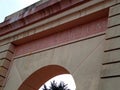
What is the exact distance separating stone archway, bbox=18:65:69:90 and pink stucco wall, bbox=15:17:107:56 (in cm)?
65

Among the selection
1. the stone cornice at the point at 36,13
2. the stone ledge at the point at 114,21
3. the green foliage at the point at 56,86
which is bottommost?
the stone ledge at the point at 114,21

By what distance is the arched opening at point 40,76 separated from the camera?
7.25 m

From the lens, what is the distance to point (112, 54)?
17.6 ft

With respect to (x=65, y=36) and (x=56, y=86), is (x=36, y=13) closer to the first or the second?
(x=65, y=36)

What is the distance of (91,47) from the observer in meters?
6.23

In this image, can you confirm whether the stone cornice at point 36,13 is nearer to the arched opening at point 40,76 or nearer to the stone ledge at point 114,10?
the stone ledge at point 114,10

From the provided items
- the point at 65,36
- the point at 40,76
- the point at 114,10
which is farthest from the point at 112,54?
the point at 40,76

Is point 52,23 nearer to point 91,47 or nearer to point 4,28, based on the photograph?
point 91,47

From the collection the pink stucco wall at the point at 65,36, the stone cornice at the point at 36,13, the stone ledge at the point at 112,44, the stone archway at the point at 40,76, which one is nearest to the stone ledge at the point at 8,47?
the pink stucco wall at the point at 65,36

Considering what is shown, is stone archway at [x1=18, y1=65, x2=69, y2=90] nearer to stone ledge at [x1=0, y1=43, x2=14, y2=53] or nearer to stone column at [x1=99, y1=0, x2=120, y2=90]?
stone ledge at [x1=0, y1=43, x2=14, y2=53]

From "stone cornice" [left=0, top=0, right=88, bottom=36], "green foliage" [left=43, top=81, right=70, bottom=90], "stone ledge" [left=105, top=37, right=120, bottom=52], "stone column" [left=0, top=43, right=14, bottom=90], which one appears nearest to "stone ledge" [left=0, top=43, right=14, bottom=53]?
"stone column" [left=0, top=43, right=14, bottom=90]

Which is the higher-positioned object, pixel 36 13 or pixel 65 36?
pixel 36 13

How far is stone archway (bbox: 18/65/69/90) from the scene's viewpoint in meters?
7.25

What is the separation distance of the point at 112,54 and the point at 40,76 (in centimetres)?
287
